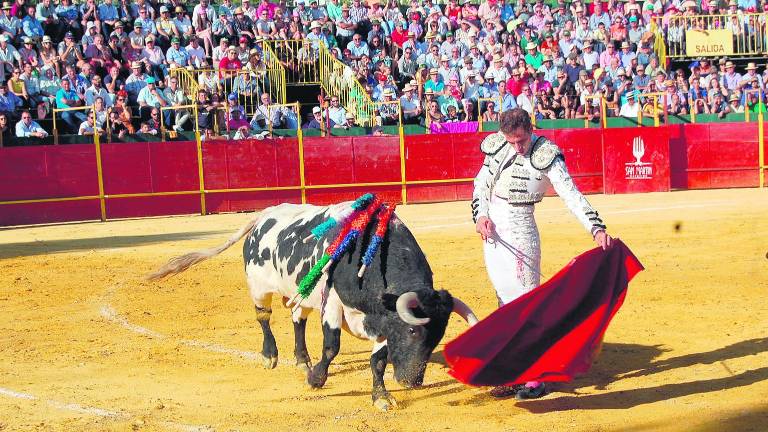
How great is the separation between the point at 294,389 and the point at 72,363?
5.95 feet

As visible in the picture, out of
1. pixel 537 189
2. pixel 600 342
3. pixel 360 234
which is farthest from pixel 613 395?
pixel 360 234

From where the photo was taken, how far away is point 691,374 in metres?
6.41

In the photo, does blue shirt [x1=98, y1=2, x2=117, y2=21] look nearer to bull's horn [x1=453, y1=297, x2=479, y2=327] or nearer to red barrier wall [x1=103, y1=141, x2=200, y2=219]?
red barrier wall [x1=103, y1=141, x2=200, y2=219]

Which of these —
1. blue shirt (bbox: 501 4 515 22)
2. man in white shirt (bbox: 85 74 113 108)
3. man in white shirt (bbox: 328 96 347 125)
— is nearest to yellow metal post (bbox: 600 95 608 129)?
blue shirt (bbox: 501 4 515 22)

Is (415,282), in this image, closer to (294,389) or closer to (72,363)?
(294,389)

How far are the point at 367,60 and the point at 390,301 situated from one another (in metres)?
16.4

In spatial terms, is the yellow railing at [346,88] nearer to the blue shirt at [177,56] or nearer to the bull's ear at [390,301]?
the blue shirt at [177,56]

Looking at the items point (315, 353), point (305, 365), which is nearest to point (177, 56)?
point (315, 353)

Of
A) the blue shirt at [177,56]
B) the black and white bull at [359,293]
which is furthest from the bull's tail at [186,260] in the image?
the blue shirt at [177,56]

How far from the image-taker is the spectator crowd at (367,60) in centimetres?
1855

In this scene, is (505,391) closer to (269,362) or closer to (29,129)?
(269,362)

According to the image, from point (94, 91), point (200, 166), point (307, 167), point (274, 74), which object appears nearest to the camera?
point (94, 91)

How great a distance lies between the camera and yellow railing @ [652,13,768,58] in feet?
77.6

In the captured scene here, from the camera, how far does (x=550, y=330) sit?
19.3 ft
